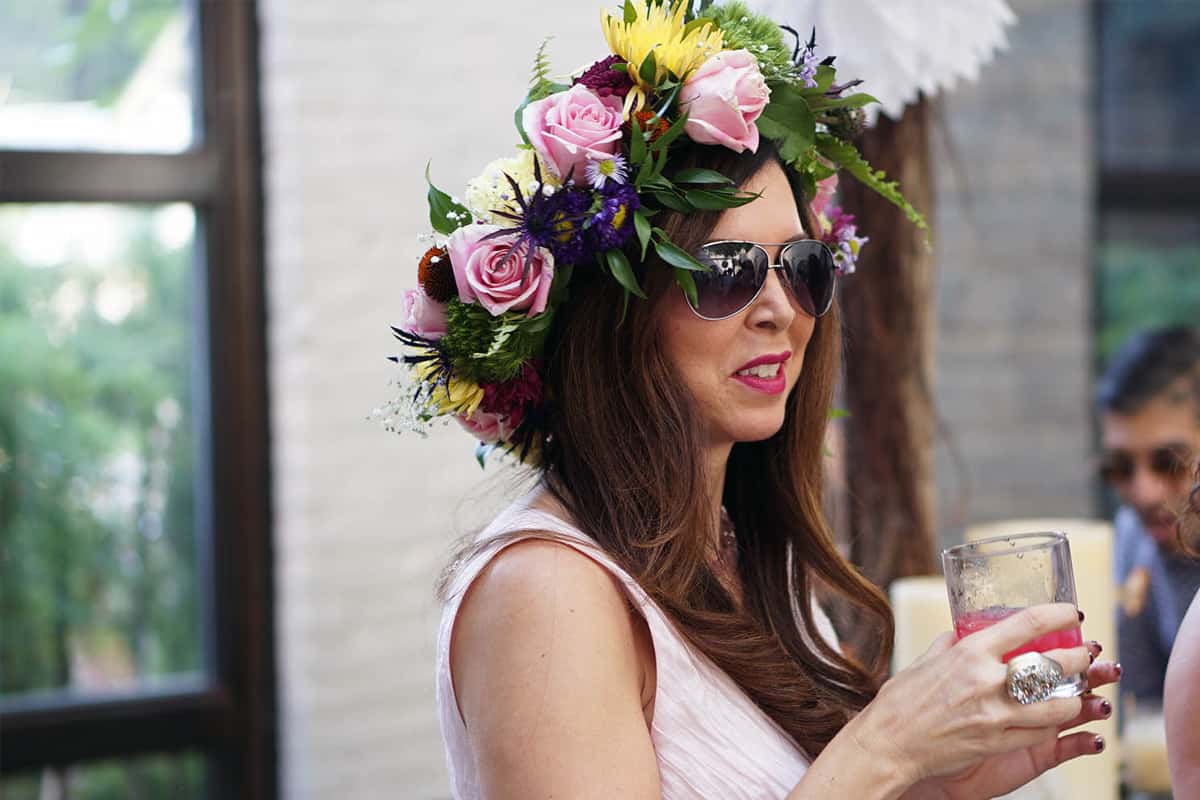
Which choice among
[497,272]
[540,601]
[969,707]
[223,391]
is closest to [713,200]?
[497,272]

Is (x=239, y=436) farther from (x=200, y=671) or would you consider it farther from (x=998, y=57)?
(x=998, y=57)

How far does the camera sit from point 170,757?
3250 mm

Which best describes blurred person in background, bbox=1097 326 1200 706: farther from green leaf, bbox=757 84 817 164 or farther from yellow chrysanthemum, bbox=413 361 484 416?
yellow chrysanthemum, bbox=413 361 484 416

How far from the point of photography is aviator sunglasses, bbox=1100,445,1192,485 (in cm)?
287

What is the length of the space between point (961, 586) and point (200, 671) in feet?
8.16

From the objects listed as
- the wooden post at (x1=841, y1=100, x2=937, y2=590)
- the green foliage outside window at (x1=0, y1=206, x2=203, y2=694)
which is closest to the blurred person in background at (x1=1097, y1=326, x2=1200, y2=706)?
the wooden post at (x1=841, y1=100, x2=937, y2=590)

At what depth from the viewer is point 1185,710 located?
1327 millimetres

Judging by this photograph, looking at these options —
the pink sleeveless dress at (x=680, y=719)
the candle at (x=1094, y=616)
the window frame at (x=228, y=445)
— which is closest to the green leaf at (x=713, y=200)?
the pink sleeveless dress at (x=680, y=719)

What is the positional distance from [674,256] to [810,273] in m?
0.18

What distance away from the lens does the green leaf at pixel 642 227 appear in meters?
1.35

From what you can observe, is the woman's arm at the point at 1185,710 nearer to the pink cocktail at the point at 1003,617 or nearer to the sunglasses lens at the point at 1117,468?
the pink cocktail at the point at 1003,617

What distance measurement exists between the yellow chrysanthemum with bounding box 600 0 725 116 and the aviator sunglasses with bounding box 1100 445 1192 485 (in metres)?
1.81

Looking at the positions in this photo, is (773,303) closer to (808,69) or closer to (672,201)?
(672,201)

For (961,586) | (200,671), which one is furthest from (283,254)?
(961,586)
